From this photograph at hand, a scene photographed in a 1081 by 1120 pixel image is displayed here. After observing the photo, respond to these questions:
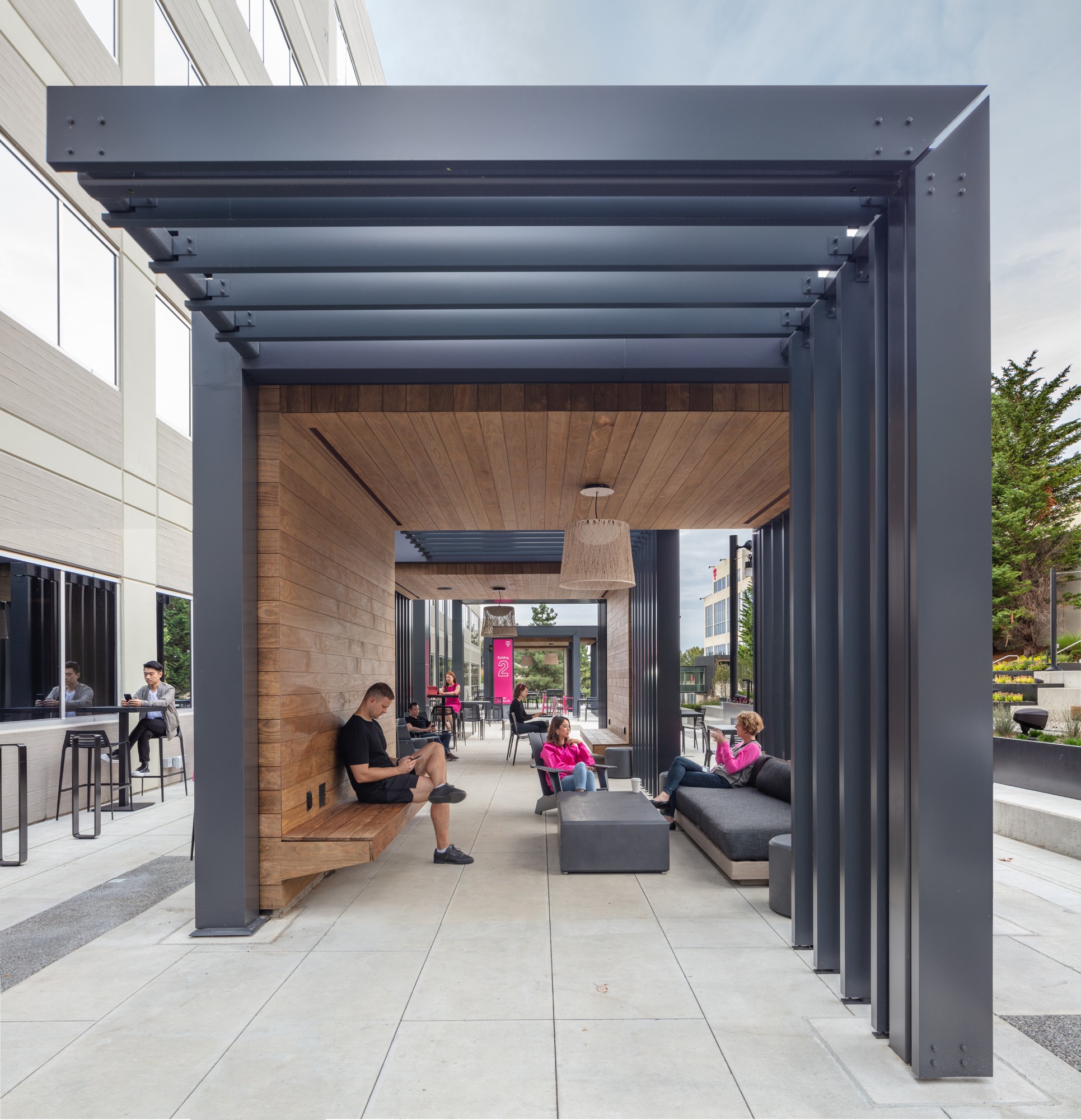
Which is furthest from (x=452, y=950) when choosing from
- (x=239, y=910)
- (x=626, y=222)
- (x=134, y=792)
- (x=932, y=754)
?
(x=134, y=792)

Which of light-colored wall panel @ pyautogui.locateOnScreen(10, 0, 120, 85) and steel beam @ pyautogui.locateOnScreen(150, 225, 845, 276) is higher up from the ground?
light-colored wall panel @ pyautogui.locateOnScreen(10, 0, 120, 85)

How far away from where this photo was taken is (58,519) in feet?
27.5

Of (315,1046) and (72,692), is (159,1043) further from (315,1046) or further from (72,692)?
(72,692)

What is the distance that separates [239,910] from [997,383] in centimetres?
3328

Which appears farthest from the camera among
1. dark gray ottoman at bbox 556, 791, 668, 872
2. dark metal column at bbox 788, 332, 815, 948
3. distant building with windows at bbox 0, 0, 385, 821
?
distant building with windows at bbox 0, 0, 385, 821

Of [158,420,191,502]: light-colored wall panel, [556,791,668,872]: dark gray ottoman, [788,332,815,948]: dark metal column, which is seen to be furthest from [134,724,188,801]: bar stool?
[788,332,815,948]: dark metal column

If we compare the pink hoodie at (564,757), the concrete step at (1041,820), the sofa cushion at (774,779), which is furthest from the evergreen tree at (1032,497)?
the pink hoodie at (564,757)

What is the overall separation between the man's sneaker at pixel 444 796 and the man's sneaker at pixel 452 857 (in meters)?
0.04

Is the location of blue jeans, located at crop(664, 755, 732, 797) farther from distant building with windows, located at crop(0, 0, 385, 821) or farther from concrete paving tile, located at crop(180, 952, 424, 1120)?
distant building with windows, located at crop(0, 0, 385, 821)

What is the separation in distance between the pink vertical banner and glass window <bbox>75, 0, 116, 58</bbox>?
58.9ft

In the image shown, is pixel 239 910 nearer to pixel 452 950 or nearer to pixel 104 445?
pixel 452 950

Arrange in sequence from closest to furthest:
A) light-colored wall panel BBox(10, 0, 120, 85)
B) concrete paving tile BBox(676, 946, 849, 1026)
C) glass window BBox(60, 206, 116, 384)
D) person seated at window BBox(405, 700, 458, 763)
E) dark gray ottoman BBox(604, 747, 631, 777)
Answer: concrete paving tile BBox(676, 946, 849, 1026)
light-colored wall panel BBox(10, 0, 120, 85)
glass window BBox(60, 206, 116, 384)
dark gray ottoman BBox(604, 747, 631, 777)
person seated at window BBox(405, 700, 458, 763)

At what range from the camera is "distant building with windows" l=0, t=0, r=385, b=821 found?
774 centimetres

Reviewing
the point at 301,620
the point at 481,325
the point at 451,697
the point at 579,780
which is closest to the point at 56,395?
the point at 301,620
